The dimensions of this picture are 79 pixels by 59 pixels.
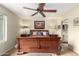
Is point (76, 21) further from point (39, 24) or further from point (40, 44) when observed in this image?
point (40, 44)

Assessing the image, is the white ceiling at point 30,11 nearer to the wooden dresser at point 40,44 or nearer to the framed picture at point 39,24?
the framed picture at point 39,24

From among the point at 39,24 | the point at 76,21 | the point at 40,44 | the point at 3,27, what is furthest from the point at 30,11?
the point at 40,44

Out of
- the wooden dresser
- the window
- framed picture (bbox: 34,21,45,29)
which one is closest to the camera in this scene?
the window

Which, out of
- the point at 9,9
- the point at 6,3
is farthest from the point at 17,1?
the point at 9,9

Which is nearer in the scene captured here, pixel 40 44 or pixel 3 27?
pixel 3 27

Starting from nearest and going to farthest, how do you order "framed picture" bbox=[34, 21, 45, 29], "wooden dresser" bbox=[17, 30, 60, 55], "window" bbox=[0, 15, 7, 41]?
"window" bbox=[0, 15, 7, 41] < "framed picture" bbox=[34, 21, 45, 29] < "wooden dresser" bbox=[17, 30, 60, 55]

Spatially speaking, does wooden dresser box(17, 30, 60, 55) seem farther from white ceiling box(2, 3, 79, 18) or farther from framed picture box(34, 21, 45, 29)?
white ceiling box(2, 3, 79, 18)

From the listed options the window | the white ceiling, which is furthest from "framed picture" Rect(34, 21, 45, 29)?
the window

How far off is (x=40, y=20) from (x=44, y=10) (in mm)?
164

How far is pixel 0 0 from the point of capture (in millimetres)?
1462

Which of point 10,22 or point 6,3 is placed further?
point 10,22

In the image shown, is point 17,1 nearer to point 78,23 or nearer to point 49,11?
point 49,11

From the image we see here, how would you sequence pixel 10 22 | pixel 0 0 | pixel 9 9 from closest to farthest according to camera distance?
pixel 0 0, pixel 9 9, pixel 10 22

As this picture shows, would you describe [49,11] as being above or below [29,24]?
above
